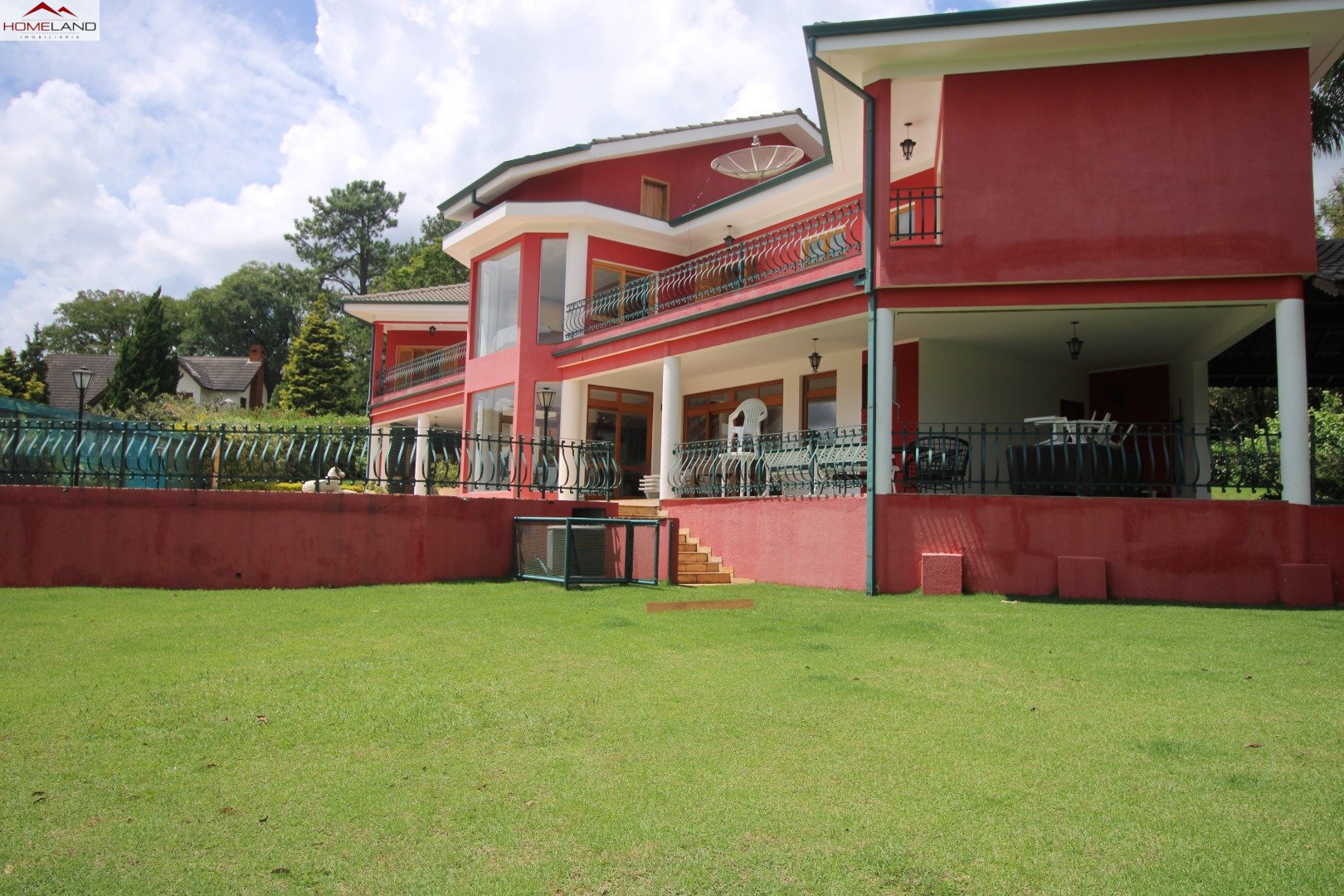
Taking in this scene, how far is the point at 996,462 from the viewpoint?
10.9 meters

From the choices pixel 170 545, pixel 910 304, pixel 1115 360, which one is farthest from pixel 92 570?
pixel 1115 360

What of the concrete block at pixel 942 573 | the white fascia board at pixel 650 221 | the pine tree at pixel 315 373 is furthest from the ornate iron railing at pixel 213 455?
the pine tree at pixel 315 373

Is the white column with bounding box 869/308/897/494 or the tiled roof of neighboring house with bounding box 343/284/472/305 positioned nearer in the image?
the white column with bounding box 869/308/897/494

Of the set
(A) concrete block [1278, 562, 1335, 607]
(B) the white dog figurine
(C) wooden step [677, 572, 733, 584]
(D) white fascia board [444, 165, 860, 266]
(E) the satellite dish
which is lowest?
(C) wooden step [677, 572, 733, 584]

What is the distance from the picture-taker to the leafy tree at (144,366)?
132ft

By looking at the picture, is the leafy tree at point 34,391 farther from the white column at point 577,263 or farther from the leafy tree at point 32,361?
the white column at point 577,263

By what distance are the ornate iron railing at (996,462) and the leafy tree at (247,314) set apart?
53.0m

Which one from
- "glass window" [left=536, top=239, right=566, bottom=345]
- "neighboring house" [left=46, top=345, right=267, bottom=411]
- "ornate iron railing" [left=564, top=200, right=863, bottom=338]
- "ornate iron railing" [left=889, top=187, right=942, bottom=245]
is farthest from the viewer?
"neighboring house" [left=46, top=345, right=267, bottom=411]

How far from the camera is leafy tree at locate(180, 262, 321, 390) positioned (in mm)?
60156

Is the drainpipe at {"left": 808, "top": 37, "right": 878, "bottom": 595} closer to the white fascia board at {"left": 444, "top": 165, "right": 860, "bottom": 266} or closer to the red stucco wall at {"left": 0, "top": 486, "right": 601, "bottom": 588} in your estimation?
the white fascia board at {"left": 444, "top": 165, "right": 860, "bottom": 266}

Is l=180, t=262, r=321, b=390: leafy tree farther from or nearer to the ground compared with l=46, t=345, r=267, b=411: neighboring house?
farther from the ground

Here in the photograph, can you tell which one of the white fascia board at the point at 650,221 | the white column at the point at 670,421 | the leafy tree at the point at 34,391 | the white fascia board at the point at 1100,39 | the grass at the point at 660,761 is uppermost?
the white fascia board at the point at 650,221

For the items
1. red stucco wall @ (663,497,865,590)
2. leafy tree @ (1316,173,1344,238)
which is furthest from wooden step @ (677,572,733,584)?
leafy tree @ (1316,173,1344,238)

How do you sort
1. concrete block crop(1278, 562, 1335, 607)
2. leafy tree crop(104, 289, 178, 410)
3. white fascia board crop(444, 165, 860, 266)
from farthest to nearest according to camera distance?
leafy tree crop(104, 289, 178, 410) → white fascia board crop(444, 165, 860, 266) → concrete block crop(1278, 562, 1335, 607)
